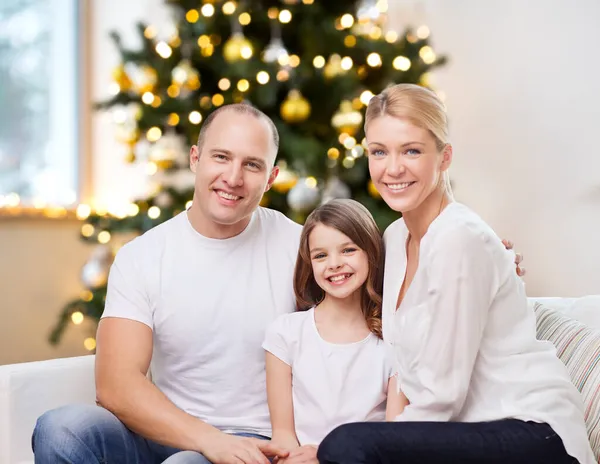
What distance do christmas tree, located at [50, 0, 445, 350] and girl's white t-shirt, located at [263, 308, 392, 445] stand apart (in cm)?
122

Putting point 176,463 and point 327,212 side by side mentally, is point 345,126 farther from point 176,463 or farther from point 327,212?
point 176,463

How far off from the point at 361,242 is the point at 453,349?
1.29 feet

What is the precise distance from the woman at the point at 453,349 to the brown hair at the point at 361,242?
0.18 meters

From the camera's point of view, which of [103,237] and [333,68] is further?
[103,237]

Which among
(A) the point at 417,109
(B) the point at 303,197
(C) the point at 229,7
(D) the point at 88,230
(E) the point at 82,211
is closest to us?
(A) the point at 417,109

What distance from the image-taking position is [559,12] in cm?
348

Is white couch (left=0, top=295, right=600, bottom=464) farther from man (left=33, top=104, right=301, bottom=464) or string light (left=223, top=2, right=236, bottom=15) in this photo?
string light (left=223, top=2, right=236, bottom=15)

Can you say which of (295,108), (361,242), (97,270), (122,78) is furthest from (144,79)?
(361,242)

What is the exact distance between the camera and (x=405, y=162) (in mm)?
1474

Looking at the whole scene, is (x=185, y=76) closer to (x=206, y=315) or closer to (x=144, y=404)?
(x=206, y=315)

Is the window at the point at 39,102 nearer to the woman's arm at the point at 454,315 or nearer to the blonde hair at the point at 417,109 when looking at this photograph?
the blonde hair at the point at 417,109

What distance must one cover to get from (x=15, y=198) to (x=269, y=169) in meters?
2.52

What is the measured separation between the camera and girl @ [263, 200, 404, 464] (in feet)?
5.39

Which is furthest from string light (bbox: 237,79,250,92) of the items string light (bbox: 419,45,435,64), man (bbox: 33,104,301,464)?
man (bbox: 33,104,301,464)
